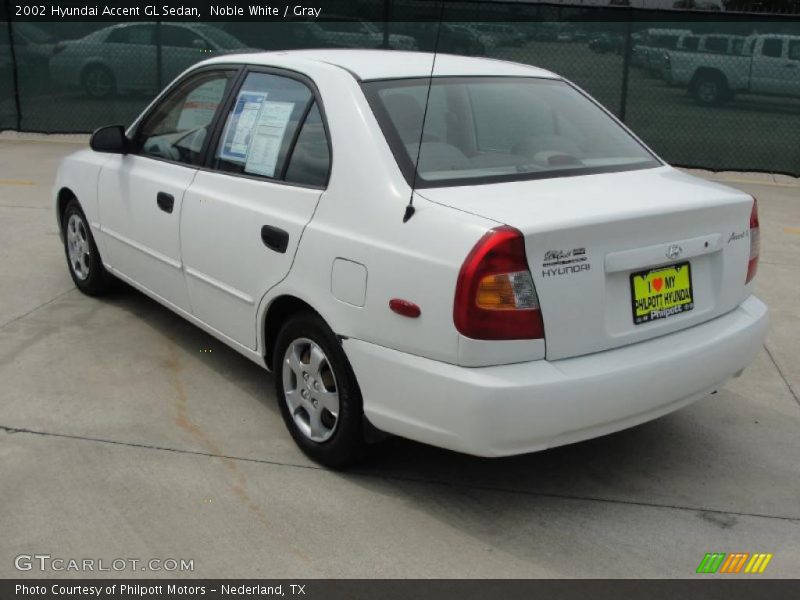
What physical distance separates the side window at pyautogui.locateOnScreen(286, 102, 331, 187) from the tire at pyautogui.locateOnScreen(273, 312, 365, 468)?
0.56 meters

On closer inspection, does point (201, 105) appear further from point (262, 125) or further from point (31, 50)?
A: point (31, 50)

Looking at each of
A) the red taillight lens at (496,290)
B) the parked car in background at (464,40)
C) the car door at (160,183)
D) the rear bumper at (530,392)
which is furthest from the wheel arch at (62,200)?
the parked car in background at (464,40)

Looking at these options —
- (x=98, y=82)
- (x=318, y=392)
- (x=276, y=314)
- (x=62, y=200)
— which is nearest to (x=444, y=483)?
(x=318, y=392)

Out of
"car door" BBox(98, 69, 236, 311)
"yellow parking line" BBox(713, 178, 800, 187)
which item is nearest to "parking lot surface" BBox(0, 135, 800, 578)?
"car door" BBox(98, 69, 236, 311)

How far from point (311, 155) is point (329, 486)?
134cm

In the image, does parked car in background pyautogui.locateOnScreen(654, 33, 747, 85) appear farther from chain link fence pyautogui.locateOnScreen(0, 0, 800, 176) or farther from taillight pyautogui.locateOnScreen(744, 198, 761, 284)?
taillight pyautogui.locateOnScreen(744, 198, 761, 284)

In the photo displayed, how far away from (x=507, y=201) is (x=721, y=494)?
59.2 inches

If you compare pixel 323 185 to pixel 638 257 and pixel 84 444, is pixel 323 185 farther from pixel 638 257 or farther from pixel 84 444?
pixel 84 444

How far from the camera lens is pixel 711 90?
11266 mm

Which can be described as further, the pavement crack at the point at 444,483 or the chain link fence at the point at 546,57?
the chain link fence at the point at 546,57

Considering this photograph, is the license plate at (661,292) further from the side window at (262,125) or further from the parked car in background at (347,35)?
the parked car in background at (347,35)

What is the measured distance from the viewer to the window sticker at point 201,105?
4.51 meters

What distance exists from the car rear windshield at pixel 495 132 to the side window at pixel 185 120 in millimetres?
1110

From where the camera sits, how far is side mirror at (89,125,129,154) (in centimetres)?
501
